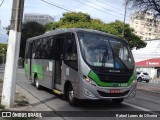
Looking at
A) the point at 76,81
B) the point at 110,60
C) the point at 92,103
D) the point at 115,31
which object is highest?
the point at 115,31

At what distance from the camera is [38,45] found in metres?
18.2

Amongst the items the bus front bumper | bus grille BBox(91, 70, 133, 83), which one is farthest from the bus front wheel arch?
bus grille BBox(91, 70, 133, 83)

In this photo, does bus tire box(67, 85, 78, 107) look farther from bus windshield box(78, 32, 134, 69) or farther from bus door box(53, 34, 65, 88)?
bus windshield box(78, 32, 134, 69)

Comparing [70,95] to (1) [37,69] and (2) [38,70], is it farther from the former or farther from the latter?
(1) [37,69]

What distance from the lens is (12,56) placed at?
10.8 meters

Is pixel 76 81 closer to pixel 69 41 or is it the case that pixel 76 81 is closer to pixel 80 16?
pixel 69 41

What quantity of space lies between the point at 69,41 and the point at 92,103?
254 centimetres

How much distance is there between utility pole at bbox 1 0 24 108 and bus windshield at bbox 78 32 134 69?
234 cm

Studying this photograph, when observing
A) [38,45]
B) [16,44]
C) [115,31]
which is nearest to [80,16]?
[115,31]

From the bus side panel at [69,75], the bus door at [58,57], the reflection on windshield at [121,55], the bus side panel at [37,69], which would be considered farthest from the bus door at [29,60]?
the reflection on windshield at [121,55]

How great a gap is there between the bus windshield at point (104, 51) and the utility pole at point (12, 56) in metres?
2.34

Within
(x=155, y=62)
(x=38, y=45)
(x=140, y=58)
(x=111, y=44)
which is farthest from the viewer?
(x=140, y=58)

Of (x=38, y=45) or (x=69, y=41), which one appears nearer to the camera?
(x=69, y=41)

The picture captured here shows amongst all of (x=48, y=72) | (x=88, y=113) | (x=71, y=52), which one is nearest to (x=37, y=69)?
(x=48, y=72)
